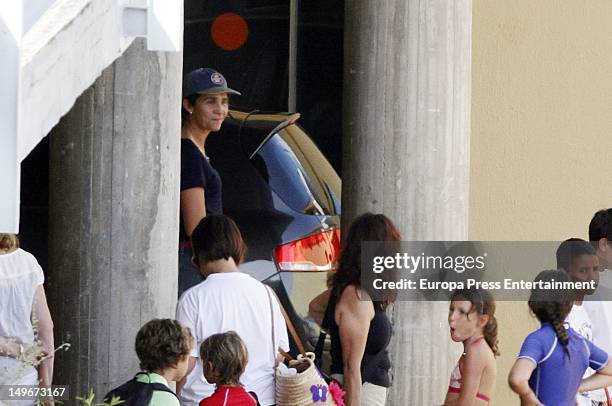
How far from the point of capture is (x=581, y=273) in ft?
21.0

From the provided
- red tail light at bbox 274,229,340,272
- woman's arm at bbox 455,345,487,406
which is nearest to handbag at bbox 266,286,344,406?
woman's arm at bbox 455,345,487,406

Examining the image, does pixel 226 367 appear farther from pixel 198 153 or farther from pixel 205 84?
pixel 205 84

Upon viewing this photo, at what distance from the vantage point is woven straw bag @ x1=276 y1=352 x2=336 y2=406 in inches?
219

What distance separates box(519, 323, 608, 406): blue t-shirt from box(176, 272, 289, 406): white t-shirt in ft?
3.49

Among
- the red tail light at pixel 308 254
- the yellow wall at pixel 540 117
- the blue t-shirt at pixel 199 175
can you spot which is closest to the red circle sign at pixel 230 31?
the yellow wall at pixel 540 117

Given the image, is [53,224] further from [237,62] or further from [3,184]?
[237,62]

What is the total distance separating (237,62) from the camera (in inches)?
504

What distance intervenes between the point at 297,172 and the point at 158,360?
324 cm

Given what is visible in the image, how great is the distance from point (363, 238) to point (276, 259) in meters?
1.63

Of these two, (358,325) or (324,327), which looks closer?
(358,325)

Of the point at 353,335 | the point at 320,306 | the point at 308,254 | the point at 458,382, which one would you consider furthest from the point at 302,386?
the point at 308,254

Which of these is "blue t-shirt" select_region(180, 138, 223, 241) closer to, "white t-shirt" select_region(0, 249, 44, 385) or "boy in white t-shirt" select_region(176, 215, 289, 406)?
"boy in white t-shirt" select_region(176, 215, 289, 406)

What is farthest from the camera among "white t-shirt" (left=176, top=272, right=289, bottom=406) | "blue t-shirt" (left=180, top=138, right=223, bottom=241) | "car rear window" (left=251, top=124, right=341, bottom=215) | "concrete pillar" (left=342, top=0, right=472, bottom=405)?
"car rear window" (left=251, top=124, right=341, bottom=215)

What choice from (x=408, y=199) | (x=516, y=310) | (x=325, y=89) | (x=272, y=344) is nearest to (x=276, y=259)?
(x=408, y=199)
